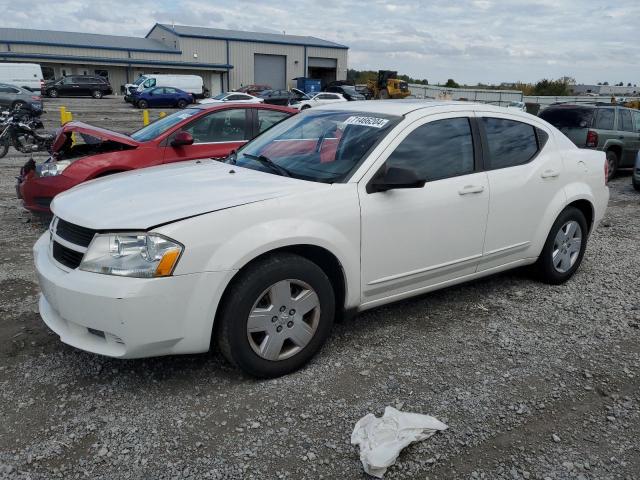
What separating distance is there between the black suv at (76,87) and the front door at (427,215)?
4045 cm

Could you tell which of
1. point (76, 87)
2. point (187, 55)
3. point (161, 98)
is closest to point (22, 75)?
point (76, 87)

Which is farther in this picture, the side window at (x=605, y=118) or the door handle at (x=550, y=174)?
the side window at (x=605, y=118)

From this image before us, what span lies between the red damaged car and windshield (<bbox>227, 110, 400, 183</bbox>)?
1831 millimetres

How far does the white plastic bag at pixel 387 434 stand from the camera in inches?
100

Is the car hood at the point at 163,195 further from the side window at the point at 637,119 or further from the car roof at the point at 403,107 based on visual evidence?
the side window at the point at 637,119

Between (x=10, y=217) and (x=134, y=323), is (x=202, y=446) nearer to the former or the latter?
(x=134, y=323)

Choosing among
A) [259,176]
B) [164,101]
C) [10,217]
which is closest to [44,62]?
[164,101]

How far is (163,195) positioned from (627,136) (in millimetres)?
11164

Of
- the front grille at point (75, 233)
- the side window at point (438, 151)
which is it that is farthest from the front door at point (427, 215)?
the front grille at point (75, 233)

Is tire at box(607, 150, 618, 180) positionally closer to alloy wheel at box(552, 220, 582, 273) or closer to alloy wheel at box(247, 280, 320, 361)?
alloy wheel at box(552, 220, 582, 273)

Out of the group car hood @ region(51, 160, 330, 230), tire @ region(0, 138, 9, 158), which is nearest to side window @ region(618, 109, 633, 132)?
car hood @ region(51, 160, 330, 230)

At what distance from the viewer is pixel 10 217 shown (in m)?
7.21

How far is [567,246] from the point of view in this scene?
5.00m

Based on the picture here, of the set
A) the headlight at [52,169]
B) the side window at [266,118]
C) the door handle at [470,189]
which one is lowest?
the headlight at [52,169]
